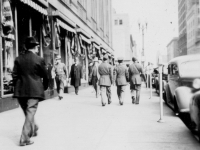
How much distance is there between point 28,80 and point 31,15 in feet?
26.2

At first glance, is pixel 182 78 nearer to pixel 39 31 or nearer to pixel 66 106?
pixel 66 106

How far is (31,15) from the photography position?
12.8 meters

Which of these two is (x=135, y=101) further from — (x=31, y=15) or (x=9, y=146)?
(x=9, y=146)

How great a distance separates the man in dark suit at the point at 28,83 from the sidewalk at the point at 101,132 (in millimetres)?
439

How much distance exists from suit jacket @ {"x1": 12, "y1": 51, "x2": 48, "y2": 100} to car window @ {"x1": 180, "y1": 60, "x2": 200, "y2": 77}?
16.0 ft

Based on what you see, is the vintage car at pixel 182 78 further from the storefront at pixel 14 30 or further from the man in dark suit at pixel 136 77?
the storefront at pixel 14 30

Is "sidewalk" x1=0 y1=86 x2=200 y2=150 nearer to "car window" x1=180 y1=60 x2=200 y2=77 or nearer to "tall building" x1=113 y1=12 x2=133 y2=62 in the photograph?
"car window" x1=180 y1=60 x2=200 y2=77

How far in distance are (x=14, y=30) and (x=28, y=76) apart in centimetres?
565

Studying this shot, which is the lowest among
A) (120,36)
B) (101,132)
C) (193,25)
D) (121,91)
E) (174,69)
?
(101,132)

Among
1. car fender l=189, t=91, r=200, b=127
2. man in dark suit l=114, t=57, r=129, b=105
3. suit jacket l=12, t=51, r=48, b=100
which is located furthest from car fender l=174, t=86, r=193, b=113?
man in dark suit l=114, t=57, r=129, b=105

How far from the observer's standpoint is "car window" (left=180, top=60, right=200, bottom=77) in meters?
8.73

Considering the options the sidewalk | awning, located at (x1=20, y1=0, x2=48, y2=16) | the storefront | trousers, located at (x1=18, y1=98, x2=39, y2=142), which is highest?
awning, located at (x1=20, y1=0, x2=48, y2=16)

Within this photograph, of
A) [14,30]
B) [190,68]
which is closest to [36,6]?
[14,30]

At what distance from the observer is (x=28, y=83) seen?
5449 mm
